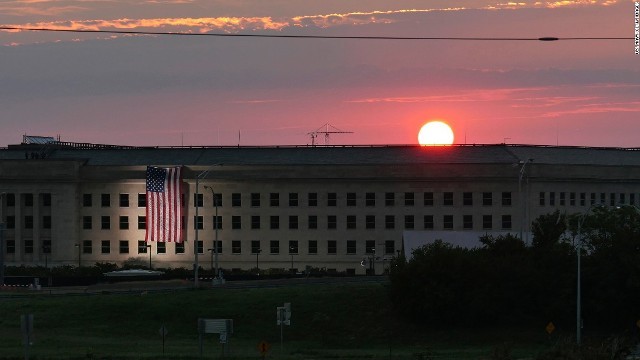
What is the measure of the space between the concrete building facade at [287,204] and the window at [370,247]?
8.0 inches

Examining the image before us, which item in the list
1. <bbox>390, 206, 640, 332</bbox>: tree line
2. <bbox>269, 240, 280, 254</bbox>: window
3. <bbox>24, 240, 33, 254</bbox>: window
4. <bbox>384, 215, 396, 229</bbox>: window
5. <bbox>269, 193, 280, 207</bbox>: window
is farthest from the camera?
<bbox>24, 240, 33, 254</bbox>: window

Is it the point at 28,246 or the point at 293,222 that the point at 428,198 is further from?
the point at 28,246

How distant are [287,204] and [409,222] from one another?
1411cm

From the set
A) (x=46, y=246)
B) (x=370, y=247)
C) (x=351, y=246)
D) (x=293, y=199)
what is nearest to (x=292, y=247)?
(x=293, y=199)

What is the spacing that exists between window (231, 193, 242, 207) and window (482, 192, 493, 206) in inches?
1091

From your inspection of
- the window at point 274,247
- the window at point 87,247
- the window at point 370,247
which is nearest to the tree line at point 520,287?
the window at point 370,247

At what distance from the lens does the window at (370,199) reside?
190 meters

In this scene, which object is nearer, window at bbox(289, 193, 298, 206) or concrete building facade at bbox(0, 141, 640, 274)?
concrete building facade at bbox(0, 141, 640, 274)

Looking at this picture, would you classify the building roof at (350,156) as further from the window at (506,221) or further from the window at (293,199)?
the window at (506,221)

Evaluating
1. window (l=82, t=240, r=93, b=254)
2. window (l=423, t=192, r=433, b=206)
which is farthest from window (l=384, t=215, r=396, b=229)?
window (l=82, t=240, r=93, b=254)

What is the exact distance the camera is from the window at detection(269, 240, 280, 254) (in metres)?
190

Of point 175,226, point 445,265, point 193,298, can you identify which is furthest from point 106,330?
point 175,226

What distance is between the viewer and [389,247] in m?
189

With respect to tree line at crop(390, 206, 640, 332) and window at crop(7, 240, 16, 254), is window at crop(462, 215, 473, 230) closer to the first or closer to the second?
window at crop(7, 240, 16, 254)
